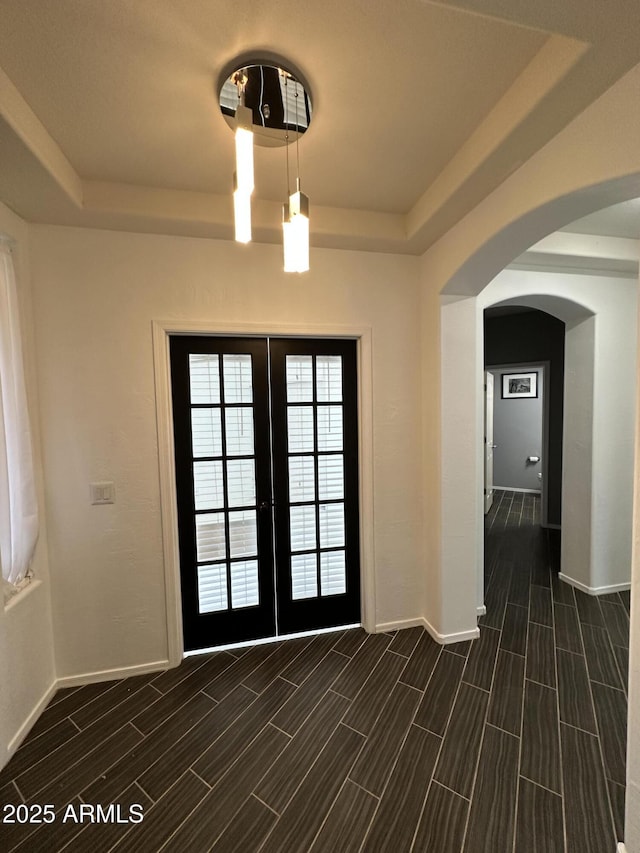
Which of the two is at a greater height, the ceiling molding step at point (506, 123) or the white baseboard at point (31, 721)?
the ceiling molding step at point (506, 123)

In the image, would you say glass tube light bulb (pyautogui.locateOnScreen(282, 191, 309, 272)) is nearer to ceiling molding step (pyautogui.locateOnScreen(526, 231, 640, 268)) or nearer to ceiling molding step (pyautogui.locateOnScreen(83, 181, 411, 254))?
ceiling molding step (pyautogui.locateOnScreen(83, 181, 411, 254))

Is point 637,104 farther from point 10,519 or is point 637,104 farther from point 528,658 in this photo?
point 10,519

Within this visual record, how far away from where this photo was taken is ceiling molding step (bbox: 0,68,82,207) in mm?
→ 1315

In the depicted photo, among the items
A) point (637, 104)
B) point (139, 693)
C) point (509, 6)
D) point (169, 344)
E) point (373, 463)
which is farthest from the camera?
point (373, 463)

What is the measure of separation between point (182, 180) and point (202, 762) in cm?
284

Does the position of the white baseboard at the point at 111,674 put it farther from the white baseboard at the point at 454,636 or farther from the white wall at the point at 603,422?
the white wall at the point at 603,422

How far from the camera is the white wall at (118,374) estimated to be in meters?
2.15

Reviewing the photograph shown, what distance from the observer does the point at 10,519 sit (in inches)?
72.2

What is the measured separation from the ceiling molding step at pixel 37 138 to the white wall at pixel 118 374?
0.34m

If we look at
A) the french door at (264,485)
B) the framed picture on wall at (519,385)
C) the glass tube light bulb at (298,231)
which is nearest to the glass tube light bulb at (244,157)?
the glass tube light bulb at (298,231)

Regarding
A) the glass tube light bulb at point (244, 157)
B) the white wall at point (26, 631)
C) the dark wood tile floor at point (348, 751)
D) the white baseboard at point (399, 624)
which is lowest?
the dark wood tile floor at point (348, 751)

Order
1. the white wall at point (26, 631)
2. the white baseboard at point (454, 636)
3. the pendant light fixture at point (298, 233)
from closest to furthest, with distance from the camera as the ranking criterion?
the pendant light fixture at point (298, 233)
the white wall at point (26, 631)
the white baseboard at point (454, 636)

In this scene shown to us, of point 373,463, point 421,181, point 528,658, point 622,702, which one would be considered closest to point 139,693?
point 373,463

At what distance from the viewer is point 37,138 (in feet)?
4.99
